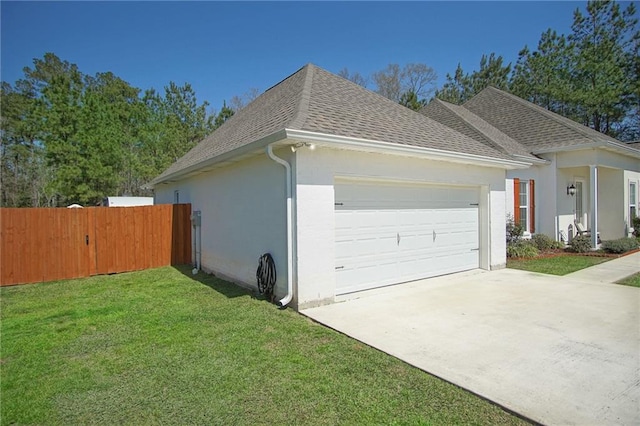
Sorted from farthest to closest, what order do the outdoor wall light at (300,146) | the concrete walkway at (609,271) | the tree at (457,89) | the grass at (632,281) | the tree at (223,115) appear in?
the tree at (457,89) → the tree at (223,115) → the concrete walkway at (609,271) → the grass at (632,281) → the outdoor wall light at (300,146)

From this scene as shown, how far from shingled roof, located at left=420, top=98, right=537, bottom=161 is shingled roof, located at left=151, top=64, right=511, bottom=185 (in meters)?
3.02

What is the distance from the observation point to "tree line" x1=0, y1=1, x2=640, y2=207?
2006 cm

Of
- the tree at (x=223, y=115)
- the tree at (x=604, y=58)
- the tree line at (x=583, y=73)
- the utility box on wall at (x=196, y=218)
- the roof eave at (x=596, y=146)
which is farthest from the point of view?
the tree at (x=223, y=115)

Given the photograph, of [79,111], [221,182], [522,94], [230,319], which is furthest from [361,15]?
[522,94]

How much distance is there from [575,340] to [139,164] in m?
25.6

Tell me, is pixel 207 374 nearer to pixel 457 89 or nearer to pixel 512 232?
pixel 512 232

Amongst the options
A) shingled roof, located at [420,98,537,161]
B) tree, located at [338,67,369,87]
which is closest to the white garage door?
shingled roof, located at [420,98,537,161]

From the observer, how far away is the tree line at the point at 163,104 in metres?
20.1

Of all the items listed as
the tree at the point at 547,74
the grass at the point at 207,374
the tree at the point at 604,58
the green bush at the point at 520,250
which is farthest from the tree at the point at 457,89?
the grass at the point at 207,374

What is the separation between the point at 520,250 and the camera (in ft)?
35.9

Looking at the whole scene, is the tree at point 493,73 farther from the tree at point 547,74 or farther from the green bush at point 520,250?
the green bush at point 520,250

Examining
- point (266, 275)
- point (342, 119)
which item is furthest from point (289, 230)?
point (342, 119)

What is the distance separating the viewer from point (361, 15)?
11.3 metres

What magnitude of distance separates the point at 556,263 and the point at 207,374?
10267mm
